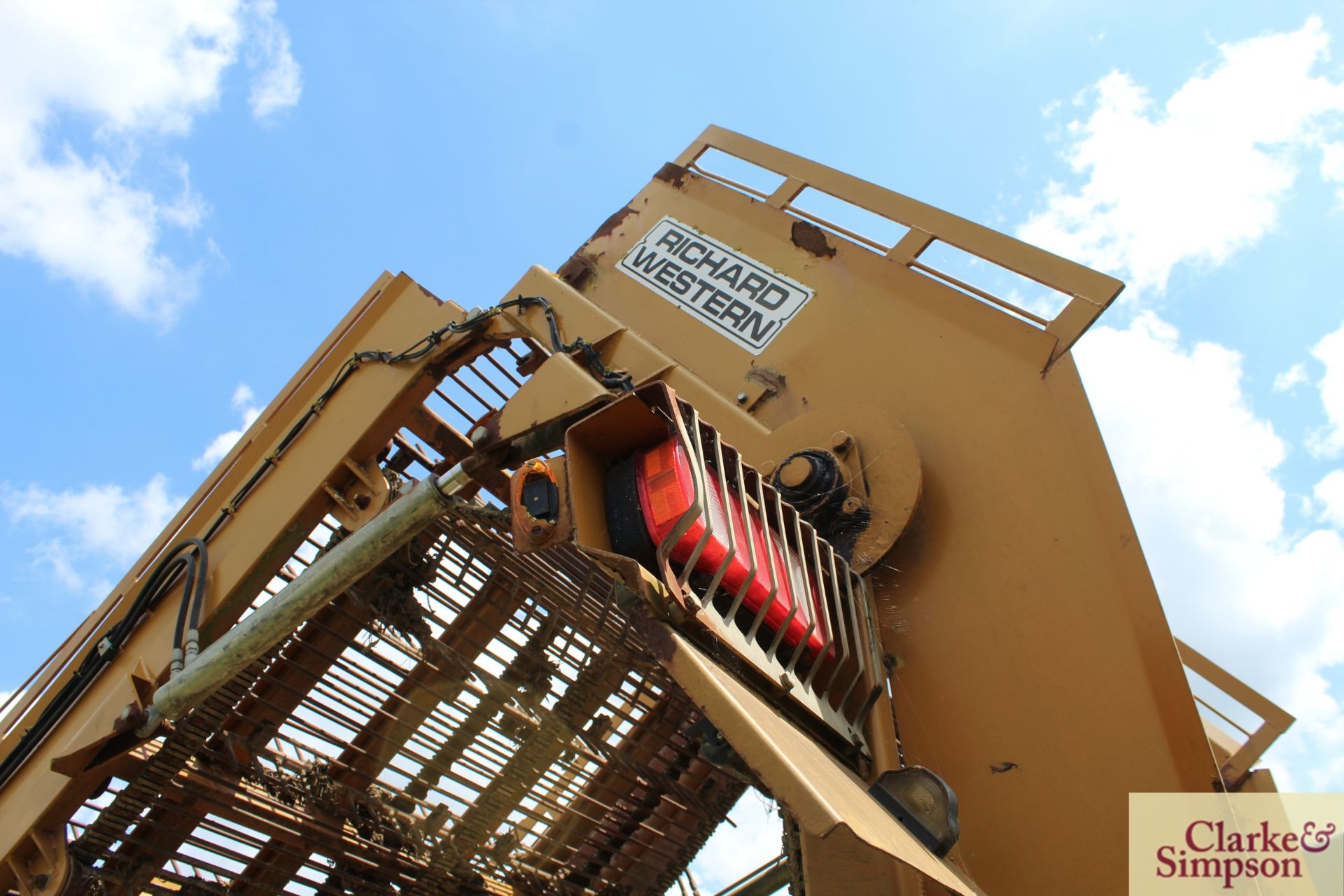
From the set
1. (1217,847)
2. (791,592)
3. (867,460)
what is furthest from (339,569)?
(1217,847)

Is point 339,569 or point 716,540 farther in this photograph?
point 339,569

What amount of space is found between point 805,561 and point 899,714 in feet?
1.51

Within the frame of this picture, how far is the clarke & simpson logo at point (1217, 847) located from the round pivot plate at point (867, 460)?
0.92 metres

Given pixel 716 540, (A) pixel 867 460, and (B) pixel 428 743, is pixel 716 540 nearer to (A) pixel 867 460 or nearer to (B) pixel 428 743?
(A) pixel 867 460

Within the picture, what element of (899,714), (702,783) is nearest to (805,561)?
(899,714)

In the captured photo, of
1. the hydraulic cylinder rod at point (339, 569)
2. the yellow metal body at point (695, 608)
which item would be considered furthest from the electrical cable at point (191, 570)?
the hydraulic cylinder rod at point (339, 569)

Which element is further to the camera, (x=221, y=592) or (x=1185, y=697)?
(x=221, y=592)

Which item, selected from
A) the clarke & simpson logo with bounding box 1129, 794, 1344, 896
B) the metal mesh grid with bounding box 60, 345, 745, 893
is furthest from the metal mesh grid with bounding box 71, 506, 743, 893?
the clarke & simpson logo with bounding box 1129, 794, 1344, 896

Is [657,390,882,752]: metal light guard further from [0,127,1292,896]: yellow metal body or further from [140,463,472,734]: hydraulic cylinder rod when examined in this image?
[140,463,472,734]: hydraulic cylinder rod

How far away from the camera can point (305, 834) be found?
379 centimetres

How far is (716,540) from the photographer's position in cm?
238

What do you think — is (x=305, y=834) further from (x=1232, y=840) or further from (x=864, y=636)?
(x=1232, y=840)

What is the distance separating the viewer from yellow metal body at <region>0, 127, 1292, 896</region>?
231 centimetres

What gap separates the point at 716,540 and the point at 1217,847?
1243 mm
